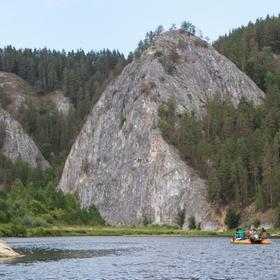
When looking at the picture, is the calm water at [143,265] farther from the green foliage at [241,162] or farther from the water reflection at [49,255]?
the green foliage at [241,162]

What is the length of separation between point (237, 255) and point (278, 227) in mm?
69480

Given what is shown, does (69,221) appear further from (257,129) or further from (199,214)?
(257,129)

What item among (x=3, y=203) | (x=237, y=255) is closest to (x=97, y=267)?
(x=237, y=255)

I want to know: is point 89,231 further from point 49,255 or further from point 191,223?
point 49,255

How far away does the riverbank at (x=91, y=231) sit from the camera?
139 metres

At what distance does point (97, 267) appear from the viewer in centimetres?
6531

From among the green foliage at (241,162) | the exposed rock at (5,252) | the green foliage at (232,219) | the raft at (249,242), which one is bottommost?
the exposed rock at (5,252)

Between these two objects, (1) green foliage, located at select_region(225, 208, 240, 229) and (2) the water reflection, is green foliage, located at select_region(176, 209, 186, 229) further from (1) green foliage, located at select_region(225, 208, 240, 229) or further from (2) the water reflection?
(2) the water reflection

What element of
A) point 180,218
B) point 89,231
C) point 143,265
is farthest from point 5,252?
point 180,218

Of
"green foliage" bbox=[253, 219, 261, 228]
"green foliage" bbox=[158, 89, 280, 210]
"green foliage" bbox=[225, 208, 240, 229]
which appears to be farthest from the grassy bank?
"green foliage" bbox=[158, 89, 280, 210]

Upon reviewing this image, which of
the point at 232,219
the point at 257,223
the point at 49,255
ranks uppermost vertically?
the point at 232,219

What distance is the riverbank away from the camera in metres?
139

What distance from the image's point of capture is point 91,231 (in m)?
162

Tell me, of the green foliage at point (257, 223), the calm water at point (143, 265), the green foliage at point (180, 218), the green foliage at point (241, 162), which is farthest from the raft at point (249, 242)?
the green foliage at point (180, 218)
